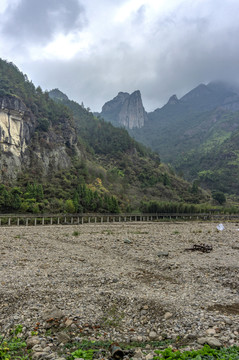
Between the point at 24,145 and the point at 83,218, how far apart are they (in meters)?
47.1

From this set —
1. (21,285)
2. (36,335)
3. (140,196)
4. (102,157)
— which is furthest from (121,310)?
(102,157)

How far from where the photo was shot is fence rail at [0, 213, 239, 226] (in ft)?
167

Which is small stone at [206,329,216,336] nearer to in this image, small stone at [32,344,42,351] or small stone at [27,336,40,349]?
small stone at [32,344,42,351]

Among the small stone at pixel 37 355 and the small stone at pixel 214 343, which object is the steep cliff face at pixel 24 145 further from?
the small stone at pixel 214 343

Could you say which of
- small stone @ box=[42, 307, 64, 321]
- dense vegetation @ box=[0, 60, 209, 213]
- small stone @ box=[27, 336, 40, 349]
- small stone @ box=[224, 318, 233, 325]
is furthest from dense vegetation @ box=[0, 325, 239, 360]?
dense vegetation @ box=[0, 60, 209, 213]

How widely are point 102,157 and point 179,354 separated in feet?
448

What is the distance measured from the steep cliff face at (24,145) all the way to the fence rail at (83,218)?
96.2ft

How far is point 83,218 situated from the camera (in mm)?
61531

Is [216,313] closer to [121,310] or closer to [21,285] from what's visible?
[121,310]

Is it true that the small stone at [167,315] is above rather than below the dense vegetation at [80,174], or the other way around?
below

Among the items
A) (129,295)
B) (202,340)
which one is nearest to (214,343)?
(202,340)

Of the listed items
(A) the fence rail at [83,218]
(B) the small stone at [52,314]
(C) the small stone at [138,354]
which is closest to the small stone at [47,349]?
(B) the small stone at [52,314]

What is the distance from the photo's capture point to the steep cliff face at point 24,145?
83438 mm

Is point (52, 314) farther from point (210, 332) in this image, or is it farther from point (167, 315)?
point (210, 332)
